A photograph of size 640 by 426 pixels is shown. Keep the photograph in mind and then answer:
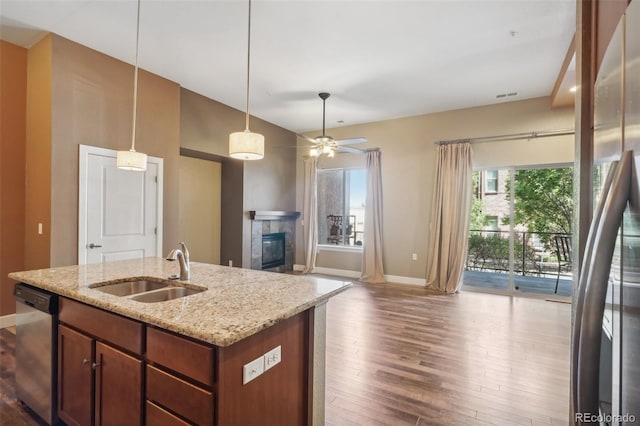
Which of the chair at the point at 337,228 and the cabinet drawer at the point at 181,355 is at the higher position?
the chair at the point at 337,228

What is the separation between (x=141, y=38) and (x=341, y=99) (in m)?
2.86

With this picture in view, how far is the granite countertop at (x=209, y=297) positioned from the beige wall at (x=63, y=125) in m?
1.43

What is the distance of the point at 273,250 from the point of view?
6730 millimetres

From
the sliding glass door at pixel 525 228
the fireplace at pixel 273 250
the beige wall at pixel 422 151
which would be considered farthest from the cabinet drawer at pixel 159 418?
the sliding glass door at pixel 525 228

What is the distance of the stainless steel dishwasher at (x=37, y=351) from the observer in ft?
6.18

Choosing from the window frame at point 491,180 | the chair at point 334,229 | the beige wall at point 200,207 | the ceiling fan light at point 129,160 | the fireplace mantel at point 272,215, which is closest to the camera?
the ceiling fan light at point 129,160

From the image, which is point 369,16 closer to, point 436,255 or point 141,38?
point 141,38

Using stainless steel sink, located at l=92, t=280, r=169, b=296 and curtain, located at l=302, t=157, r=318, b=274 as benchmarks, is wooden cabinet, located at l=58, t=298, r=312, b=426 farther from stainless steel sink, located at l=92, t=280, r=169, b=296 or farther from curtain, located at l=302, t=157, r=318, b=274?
curtain, located at l=302, t=157, r=318, b=274

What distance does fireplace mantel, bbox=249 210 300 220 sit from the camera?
6.08 metres

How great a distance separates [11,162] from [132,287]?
2.86m

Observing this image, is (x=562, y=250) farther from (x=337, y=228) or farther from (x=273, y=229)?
(x=273, y=229)

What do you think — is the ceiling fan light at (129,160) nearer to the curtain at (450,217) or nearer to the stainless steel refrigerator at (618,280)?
the stainless steel refrigerator at (618,280)

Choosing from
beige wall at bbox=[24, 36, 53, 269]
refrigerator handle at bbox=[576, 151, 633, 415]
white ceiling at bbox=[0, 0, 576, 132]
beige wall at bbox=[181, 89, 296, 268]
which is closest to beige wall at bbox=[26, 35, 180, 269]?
beige wall at bbox=[24, 36, 53, 269]

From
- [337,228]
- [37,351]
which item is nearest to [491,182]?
[337,228]
